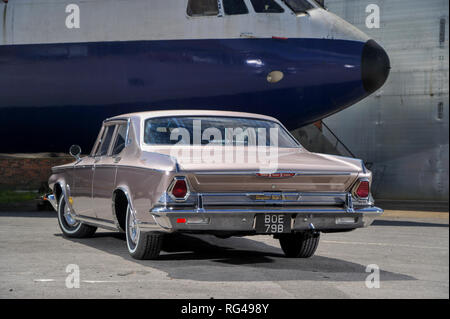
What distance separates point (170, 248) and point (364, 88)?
5.58m

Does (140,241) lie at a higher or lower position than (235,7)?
lower

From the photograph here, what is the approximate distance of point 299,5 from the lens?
12664mm

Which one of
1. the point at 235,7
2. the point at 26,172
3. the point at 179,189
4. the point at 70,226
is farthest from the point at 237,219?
the point at 26,172

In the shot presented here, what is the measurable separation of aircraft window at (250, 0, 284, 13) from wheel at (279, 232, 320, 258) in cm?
595

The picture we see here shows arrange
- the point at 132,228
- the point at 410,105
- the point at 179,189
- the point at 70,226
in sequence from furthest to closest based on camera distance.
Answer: the point at 410,105, the point at 70,226, the point at 132,228, the point at 179,189

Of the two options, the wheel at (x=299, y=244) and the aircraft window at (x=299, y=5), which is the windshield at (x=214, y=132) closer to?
the wheel at (x=299, y=244)

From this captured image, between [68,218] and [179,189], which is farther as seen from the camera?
[68,218]

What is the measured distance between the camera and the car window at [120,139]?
7.86 metres

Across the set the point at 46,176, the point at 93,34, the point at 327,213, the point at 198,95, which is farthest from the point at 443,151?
the point at 327,213

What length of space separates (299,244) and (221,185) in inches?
63.0

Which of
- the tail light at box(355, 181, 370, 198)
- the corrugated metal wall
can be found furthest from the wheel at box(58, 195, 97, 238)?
the corrugated metal wall

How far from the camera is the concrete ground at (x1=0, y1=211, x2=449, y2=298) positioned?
17.8 ft

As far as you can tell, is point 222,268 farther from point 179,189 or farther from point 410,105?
point 410,105

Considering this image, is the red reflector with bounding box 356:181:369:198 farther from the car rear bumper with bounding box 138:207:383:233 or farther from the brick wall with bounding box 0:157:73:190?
the brick wall with bounding box 0:157:73:190
